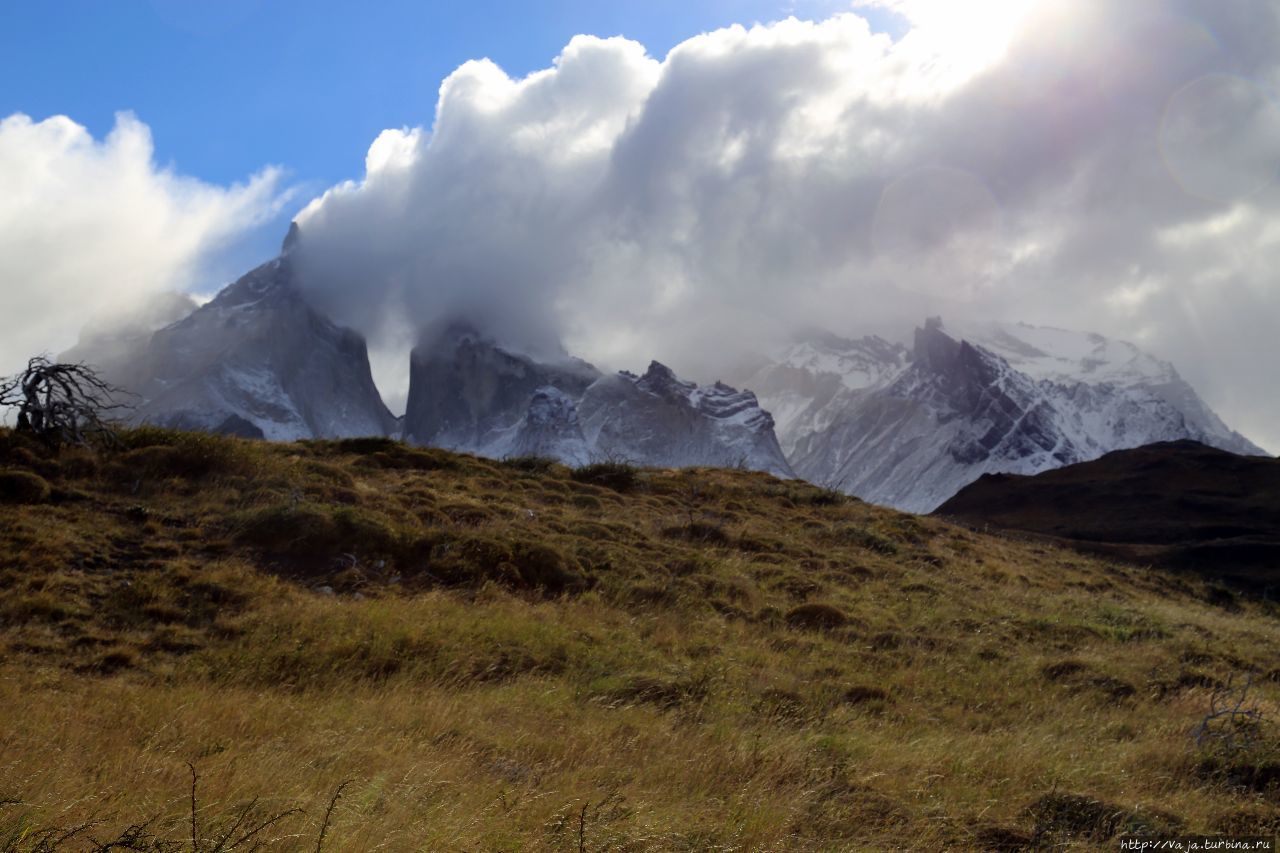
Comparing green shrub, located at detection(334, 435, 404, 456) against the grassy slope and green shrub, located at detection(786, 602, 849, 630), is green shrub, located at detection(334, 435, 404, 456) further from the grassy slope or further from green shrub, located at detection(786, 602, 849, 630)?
green shrub, located at detection(786, 602, 849, 630)

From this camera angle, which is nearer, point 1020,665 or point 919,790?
point 919,790

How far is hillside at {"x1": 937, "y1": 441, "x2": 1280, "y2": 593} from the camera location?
2037 inches

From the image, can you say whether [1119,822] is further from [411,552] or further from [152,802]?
[411,552]

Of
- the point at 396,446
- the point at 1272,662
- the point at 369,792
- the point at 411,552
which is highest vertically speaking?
the point at 396,446

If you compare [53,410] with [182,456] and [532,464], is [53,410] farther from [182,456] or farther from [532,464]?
[532,464]

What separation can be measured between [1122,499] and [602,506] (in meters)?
71.6

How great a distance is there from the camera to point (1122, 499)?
3115 inches

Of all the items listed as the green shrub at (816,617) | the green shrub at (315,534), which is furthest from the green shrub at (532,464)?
the green shrub at (816,617)

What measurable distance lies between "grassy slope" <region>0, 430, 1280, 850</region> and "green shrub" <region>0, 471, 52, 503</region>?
0.14 ft

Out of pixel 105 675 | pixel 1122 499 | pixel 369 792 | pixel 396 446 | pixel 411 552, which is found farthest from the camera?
pixel 1122 499

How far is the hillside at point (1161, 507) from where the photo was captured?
51750 mm

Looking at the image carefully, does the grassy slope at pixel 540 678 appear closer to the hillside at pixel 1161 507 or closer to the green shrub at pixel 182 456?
the green shrub at pixel 182 456

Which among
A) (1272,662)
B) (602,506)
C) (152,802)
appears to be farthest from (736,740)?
(602,506)

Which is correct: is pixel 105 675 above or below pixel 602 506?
below
